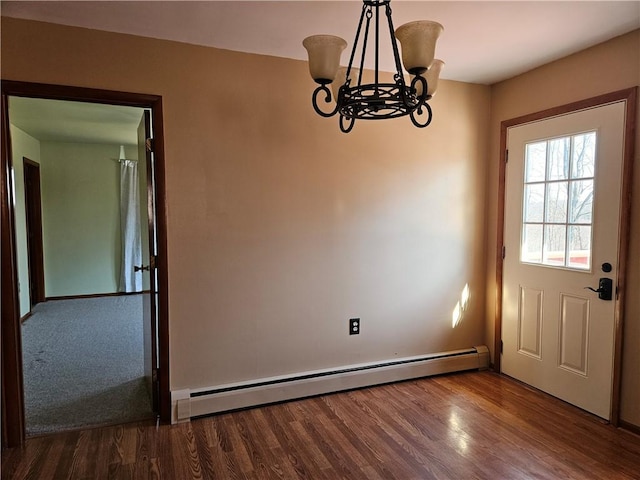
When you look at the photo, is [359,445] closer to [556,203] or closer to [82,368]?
[556,203]

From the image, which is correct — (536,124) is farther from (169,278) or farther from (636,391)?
(169,278)

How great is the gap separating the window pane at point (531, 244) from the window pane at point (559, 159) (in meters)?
0.39

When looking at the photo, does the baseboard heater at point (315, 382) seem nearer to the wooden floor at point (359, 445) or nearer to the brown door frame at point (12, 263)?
the wooden floor at point (359, 445)

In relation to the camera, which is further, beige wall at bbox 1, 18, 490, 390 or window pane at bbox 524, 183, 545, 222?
window pane at bbox 524, 183, 545, 222

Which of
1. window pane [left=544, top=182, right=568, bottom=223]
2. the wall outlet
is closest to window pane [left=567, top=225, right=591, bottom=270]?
window pane [left=544, top=182, right=568, bottom=223]

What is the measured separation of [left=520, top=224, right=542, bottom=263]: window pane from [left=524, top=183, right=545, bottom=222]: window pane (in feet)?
0.22

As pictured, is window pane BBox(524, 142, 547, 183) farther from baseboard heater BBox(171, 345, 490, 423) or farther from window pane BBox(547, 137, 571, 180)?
baseboard heater BBox(171, 345, 490, 423)

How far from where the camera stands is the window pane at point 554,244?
2923mm

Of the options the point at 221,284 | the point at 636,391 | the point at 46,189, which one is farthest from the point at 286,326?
the point at 46,189

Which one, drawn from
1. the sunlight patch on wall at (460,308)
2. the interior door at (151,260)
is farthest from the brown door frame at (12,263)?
the sunlight patch on wall at (460,308)

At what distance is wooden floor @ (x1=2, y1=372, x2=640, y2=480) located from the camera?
7.11 ft

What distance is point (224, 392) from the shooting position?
2803mm

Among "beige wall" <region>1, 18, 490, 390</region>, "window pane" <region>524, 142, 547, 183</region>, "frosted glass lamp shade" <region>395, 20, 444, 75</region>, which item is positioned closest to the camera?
"frosted glass lamp shade" <region>395, 20, 444, 75</region>

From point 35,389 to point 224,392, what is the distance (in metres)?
1.53
